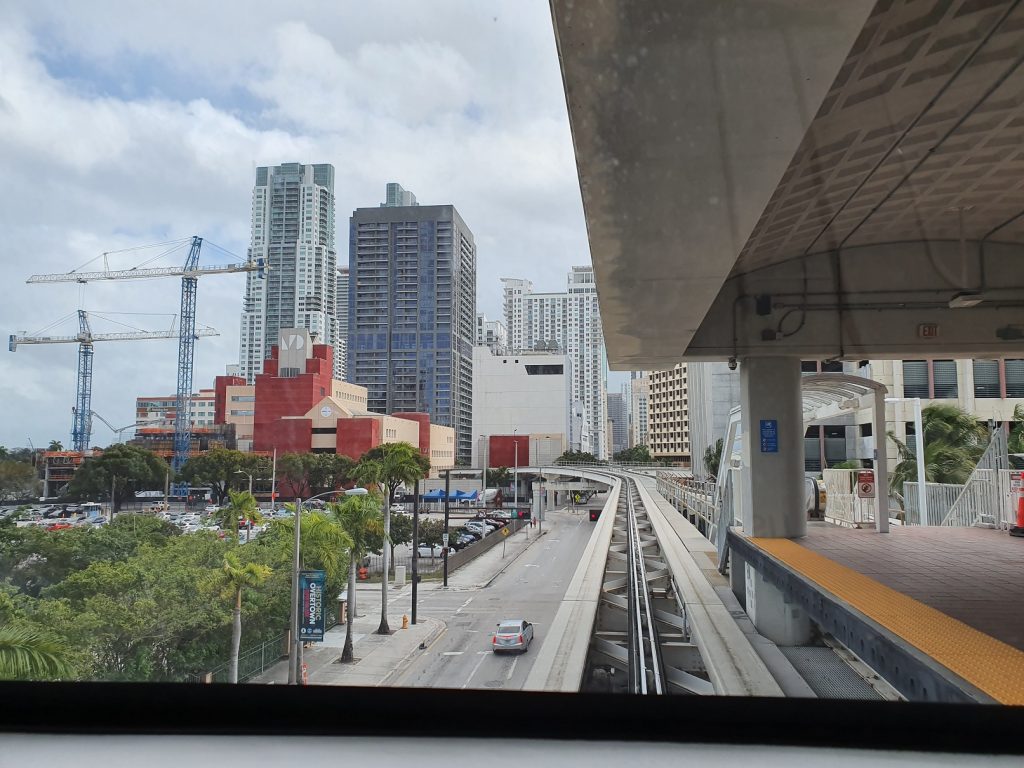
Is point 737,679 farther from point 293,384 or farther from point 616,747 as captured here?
point 293,384

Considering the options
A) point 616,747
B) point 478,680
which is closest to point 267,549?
point 478,680

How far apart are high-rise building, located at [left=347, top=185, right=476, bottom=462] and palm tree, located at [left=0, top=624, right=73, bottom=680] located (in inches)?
52.2

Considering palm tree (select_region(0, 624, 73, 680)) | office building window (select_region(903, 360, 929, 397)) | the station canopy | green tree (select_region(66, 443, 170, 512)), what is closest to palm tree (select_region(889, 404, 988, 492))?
office building window (select_region(903, 360, 929, 397))

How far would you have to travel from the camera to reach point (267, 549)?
2160mm

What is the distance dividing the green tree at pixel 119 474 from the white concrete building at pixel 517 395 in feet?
5.21

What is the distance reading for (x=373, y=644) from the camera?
2145mm

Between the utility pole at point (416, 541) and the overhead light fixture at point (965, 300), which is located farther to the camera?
the overhead light fixture at point (965, 300)

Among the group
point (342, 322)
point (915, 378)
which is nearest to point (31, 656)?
point (342, 322)

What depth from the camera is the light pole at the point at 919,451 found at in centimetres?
662

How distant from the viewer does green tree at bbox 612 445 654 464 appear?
8.85 metres

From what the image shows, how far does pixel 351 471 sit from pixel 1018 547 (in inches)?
229

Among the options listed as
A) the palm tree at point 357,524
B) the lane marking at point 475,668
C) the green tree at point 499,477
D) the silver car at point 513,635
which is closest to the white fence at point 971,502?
the green tree at point 499,477

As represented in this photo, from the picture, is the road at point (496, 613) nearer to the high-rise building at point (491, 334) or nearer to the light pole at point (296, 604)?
the light pole at point (296, 604)

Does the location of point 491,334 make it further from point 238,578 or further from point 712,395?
point 712,395
